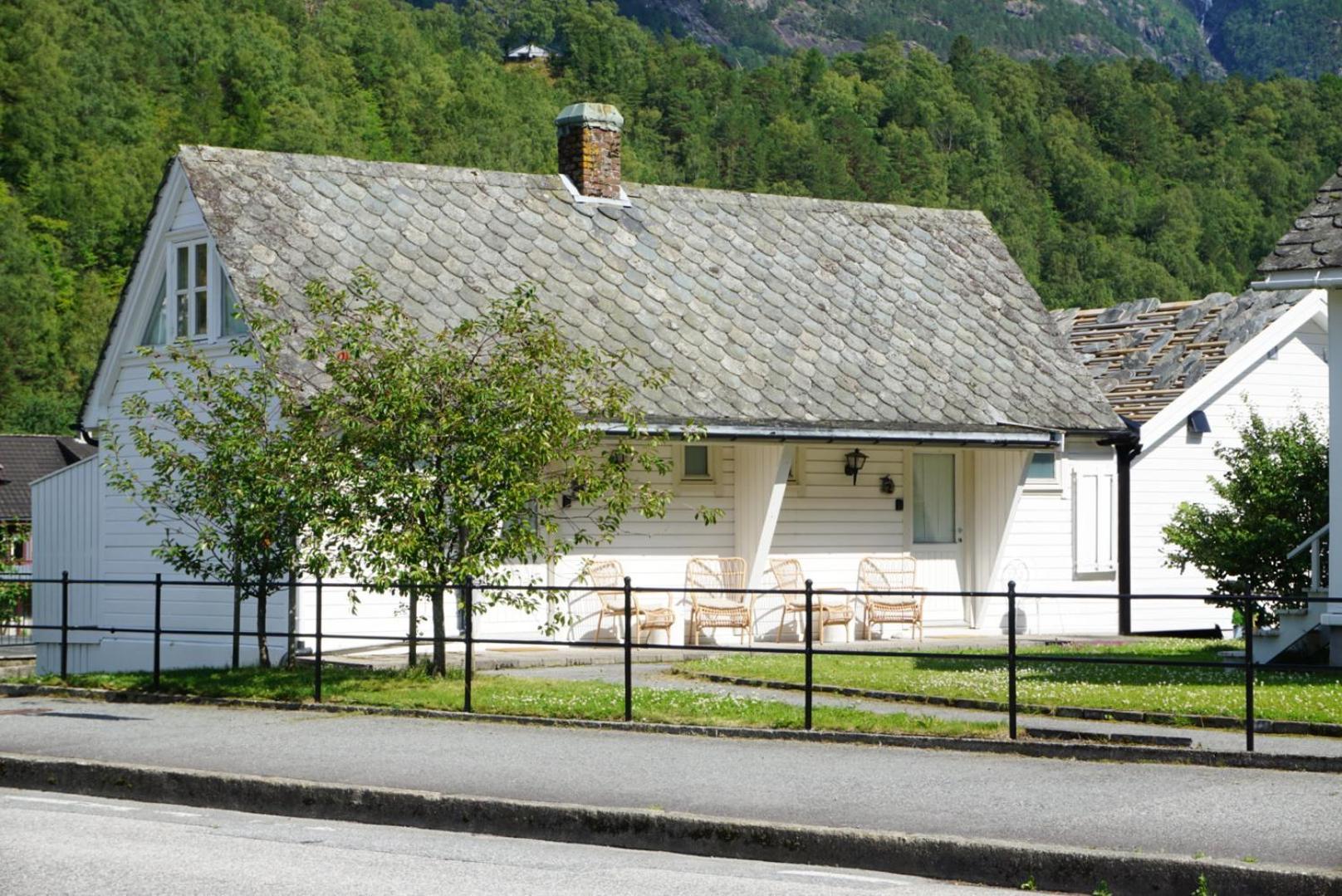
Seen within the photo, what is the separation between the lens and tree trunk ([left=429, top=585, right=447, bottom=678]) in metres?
18.5

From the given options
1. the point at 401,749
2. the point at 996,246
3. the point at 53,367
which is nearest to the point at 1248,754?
the point at 401,749

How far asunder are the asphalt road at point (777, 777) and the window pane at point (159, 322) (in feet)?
31.0

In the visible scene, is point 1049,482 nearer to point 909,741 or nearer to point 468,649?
point 468,649

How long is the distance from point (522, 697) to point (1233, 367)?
1568cm

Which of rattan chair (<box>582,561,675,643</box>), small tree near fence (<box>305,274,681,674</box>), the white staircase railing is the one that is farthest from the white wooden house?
the white staircase railing

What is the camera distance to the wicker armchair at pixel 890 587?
85.0ft

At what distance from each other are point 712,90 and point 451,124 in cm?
1815

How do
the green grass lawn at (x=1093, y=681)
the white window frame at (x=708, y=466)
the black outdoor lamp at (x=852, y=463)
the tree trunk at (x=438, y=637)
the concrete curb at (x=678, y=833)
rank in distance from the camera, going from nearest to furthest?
the concrete curb at (x=678, y=833), the green grass lawn at (x=1093, y=681), the tree trunk at (x=438, y=637), the white window frame at (x=708, y=466), the black outdoor lamp at (x=852, y=463)

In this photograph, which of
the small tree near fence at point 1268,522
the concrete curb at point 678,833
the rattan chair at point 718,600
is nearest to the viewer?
the concrete curb at point 678,833

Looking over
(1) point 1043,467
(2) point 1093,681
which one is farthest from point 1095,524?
(2) point 1093,681

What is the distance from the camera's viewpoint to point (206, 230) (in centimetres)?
2425

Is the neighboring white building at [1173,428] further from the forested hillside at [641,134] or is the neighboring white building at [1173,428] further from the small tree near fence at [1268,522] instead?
the forested hillside at [641,134]

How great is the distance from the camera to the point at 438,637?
61.8 ft

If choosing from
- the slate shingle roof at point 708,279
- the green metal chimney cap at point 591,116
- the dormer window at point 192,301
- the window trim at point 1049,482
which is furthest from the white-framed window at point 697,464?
the dormer window at point 192,301
